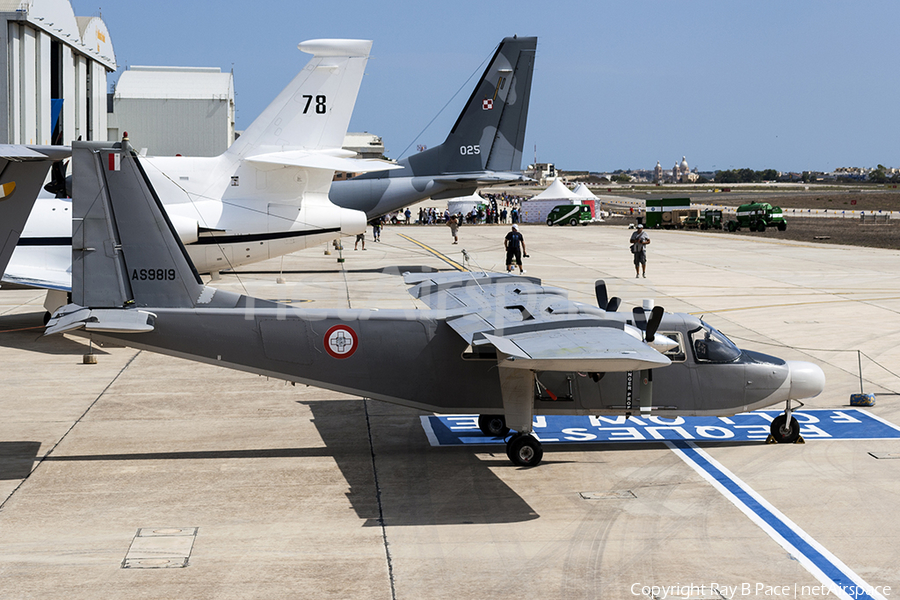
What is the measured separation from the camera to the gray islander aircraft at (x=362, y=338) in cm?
1327

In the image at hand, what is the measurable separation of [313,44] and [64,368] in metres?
14.4

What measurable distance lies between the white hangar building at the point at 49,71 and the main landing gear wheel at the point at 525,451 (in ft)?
103

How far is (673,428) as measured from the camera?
1600 cm

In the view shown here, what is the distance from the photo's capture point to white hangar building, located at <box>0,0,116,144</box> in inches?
1673

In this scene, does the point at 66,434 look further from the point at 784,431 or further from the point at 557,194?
the point at 557,194

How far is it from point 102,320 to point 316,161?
15693mm

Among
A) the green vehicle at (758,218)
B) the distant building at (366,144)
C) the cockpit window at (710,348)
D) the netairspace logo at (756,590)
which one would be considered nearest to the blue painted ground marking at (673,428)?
the cockpit window at (710,348)

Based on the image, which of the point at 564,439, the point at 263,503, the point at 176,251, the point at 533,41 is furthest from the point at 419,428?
the point at 533,41

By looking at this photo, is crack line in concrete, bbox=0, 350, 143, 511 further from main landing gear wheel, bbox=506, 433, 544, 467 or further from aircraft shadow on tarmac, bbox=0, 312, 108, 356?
main landing gear wheel, bbox=506, 433, 544, 467

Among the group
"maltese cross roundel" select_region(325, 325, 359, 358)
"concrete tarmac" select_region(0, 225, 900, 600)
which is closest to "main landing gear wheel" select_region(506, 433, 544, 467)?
"concrete tarmac" select_region(0, 225, 900, 600)

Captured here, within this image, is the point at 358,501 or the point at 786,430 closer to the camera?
the point at 358,501

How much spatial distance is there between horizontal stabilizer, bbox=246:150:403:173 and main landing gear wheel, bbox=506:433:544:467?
48.0 feet

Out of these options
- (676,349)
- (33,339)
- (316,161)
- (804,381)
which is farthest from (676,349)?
(33,339)

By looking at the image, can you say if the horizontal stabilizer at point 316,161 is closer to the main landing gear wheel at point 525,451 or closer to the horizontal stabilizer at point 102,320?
the horizontal stabilizer at point 102,320
